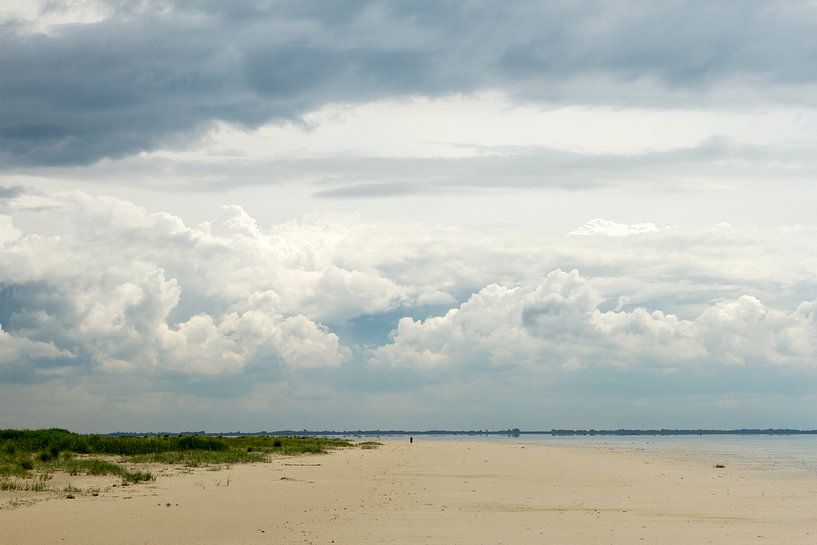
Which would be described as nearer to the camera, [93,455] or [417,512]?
[417,512]

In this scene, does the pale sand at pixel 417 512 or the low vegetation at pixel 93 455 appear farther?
the low vegetation at pixel 93 455

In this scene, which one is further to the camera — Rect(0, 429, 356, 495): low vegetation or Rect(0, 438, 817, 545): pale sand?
Rect(0, 429, 356, 495): low vegetation

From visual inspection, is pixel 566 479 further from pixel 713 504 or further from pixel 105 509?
pixel 105 509

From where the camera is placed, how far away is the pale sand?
59.1ft

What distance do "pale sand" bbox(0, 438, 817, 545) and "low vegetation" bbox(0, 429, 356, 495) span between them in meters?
3.43

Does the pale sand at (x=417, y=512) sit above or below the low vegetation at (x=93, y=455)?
below

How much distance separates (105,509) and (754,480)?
28.8m

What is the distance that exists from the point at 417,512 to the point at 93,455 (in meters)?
35.4

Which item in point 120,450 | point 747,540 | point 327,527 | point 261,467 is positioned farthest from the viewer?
point 120,450

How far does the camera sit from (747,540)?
58.4 feet

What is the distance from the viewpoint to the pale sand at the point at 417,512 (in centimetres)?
1800

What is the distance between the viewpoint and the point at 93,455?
5194 cm

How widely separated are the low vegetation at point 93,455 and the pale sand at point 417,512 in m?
3.43

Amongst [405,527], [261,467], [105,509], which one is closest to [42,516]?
[105,509]
